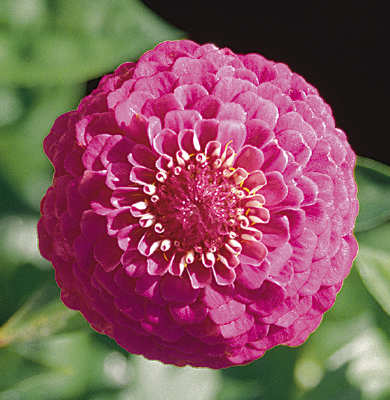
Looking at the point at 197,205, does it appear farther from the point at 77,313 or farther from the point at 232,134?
the point at 77,313

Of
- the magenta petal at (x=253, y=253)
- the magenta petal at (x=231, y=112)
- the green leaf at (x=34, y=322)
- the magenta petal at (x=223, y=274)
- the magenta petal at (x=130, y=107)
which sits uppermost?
the magenta petal at (x=231, y=112)

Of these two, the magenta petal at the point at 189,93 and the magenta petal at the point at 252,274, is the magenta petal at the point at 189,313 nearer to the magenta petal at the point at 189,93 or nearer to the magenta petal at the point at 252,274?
the magenta petal at the point at 252,274

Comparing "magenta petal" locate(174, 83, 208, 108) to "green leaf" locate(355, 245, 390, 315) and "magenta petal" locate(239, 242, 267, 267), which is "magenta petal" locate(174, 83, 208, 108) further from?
"green leaf" locate(355, 245, 390, 315)

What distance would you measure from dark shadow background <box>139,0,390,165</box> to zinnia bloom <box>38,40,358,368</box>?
42 cm

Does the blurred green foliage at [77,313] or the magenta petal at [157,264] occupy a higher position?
the magenta petal at [157,264]

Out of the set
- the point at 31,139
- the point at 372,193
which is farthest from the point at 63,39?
the point at 372,193

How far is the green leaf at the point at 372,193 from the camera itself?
73 centimetres

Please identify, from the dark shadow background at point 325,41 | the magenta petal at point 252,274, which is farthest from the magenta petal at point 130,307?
the dark shadow background at point 325,41

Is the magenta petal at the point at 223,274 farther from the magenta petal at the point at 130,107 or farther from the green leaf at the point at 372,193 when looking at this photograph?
the green leaf at the point at 372,193

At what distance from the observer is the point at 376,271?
72 centimetres

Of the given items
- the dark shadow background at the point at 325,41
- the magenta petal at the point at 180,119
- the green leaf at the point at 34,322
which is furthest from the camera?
the dark shadow background at the point at 325,41

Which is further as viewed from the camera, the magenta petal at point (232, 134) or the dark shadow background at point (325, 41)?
the dark shadow background at point (325, 41)

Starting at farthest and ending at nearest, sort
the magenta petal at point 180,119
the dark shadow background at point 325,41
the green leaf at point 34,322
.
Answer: the dark shadow background at point 325,41
the green leaf at point 34,322
the magenta petal at point 180,119

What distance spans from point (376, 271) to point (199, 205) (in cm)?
43
